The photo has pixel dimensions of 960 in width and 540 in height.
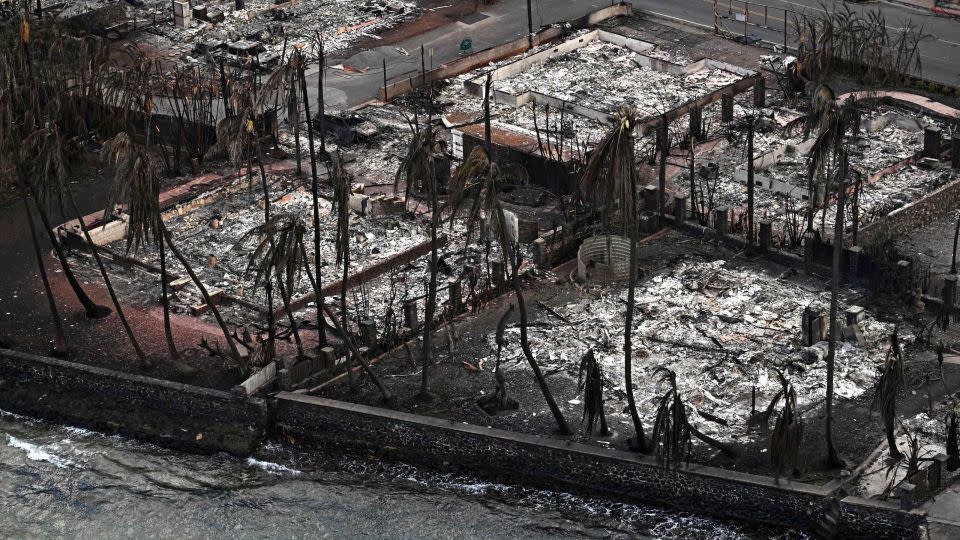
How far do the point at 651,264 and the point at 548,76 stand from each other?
15084mm

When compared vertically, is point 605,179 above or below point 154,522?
above

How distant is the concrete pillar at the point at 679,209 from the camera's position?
54.1 m

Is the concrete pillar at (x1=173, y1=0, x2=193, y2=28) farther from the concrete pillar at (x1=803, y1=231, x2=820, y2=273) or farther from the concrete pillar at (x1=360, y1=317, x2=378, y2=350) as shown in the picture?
the concrete pillar at (x1=803, y1=231, x2=820, y2=273)

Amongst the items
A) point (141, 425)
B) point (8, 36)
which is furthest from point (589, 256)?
point (8, 36)

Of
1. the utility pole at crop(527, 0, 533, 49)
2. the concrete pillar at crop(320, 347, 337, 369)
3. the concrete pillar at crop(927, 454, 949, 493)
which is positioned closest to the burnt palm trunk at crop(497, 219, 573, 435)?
the concrete pillar at crop(320, 347, 337, 369)

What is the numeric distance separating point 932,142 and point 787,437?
18.5 metres

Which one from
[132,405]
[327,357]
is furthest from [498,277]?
[132,405]

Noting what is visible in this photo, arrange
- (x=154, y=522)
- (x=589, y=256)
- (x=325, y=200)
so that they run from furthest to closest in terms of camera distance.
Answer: (x=325, y=200) < (x=589, y=256) < (x=154, y=522)

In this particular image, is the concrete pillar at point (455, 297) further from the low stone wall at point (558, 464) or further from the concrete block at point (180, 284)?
the concrete block at point (180, 284)

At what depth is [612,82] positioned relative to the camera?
65625mm

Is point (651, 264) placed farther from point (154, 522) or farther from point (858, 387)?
point (154, 522)

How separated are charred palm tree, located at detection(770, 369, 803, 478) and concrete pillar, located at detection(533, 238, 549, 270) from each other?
11.1 m

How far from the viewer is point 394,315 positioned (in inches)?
1967

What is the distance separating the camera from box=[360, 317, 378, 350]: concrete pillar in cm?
4897
